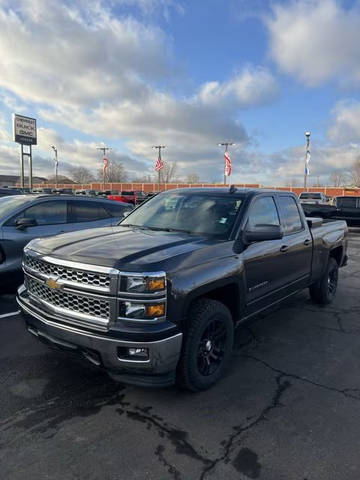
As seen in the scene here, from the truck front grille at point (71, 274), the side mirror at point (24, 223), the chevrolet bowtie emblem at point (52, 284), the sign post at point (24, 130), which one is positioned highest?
the sign post at point (24, 130)

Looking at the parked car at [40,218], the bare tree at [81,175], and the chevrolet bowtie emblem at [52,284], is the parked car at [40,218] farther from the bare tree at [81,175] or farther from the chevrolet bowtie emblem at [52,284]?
the bare tree at [81,175]

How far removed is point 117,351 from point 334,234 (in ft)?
15.3

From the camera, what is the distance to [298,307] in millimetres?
6082

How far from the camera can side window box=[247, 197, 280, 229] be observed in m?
4.20

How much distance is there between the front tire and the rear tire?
9.59 ft

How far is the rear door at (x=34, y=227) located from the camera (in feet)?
19.9

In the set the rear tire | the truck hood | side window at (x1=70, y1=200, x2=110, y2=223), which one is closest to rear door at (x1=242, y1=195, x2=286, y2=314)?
the truck hood

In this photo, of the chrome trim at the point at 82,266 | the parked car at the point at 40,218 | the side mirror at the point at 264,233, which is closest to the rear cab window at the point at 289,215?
the side mirror at the point at 264,233

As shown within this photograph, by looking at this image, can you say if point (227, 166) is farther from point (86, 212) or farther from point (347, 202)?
point (86, 212)

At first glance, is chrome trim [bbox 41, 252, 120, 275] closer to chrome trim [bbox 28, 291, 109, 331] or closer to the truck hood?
the truck hood

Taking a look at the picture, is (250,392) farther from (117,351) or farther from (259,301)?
(117,351)

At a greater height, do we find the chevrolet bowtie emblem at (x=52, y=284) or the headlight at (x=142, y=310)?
the chevrolet bowtie emblem at (x=52, y=284)

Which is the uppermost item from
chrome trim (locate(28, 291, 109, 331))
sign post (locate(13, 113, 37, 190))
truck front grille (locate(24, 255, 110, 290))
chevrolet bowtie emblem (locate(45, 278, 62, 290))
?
sign post (locate(13, 113, 37, 190))

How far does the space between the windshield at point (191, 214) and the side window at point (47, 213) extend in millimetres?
2521
